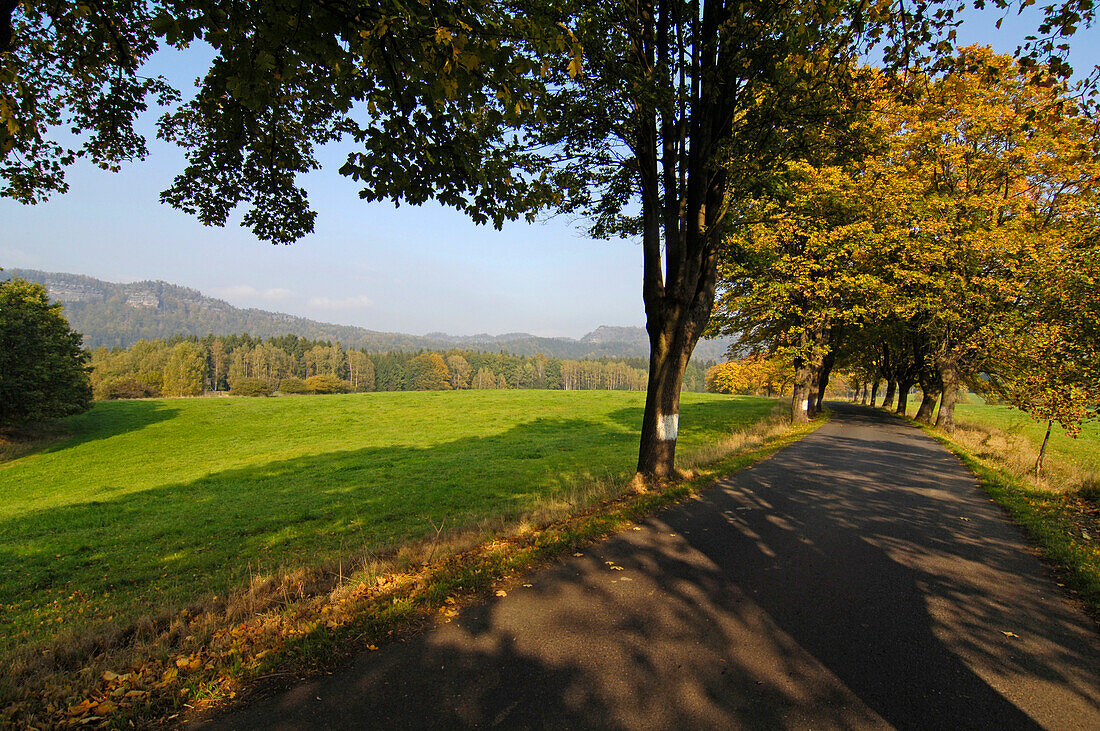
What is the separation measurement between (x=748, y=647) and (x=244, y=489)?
18550 mm

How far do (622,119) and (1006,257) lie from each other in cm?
2153

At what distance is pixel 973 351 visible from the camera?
2156 centimetres

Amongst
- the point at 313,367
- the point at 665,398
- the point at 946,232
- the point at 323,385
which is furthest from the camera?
the point at 313,367

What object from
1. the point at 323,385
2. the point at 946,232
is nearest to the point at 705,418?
the point at 946,232

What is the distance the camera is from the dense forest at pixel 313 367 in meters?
91.9

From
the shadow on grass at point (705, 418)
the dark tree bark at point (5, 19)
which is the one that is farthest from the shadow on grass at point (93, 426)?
the shadow on grass at point (705, 418)

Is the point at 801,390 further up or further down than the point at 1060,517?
further up

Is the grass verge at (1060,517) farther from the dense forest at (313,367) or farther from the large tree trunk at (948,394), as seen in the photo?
the dense forest at (313,367)

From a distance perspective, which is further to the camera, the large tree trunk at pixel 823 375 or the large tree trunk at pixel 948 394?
the large tree trunk at pixel 823 375

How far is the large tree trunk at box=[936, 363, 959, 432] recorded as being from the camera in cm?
2197

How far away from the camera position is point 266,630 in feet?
12.5

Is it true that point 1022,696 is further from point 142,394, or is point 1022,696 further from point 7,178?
point 142,394

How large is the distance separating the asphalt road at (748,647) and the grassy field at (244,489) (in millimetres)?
3415

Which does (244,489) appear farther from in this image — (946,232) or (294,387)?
(294,387)
